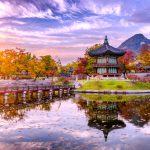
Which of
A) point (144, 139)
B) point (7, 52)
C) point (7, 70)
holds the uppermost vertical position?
point (7, 52)

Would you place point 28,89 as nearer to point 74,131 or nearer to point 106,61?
point 74,131

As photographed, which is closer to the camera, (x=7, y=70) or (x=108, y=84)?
(x=108, y=84)

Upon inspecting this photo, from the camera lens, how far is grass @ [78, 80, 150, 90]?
2653 inches

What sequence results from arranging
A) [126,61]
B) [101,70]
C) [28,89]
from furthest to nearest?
[126,61] → [101,70] → [28,89]

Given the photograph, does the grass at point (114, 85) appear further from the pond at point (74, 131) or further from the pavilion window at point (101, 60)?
the pond at point (74, 131)

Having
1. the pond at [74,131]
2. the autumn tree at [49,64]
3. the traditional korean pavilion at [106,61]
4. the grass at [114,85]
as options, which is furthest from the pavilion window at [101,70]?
the pond at [74,131]

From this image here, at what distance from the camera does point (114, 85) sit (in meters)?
69.0

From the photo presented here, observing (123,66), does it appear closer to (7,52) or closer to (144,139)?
(7,52)

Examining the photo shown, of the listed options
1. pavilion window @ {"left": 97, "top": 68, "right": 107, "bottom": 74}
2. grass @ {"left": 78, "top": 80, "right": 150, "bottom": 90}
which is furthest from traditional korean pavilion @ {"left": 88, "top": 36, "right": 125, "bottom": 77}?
grass @ {"left": 78, "top": 80, "right": 150, "bottom": 90}

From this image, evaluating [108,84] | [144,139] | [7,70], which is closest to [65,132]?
[144,139]

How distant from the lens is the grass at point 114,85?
6738 cm

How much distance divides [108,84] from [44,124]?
44.6 meters

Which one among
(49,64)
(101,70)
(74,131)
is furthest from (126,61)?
(74,131)

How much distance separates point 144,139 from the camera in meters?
21.3
